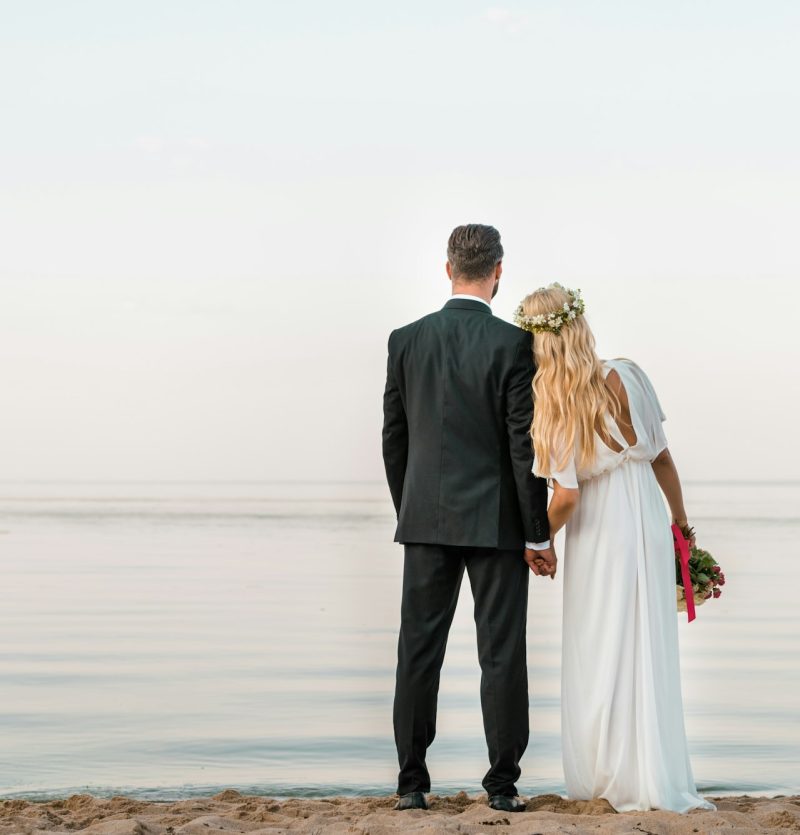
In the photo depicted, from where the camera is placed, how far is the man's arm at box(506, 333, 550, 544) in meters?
4.28

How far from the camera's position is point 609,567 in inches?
173

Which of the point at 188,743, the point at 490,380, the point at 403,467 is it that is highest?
the point at 490,380

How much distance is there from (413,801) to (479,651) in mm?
551

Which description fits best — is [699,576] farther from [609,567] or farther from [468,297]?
[468,297]

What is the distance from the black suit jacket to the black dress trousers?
0.10 metres

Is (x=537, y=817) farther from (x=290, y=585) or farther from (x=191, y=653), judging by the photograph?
(x=290, y=585)

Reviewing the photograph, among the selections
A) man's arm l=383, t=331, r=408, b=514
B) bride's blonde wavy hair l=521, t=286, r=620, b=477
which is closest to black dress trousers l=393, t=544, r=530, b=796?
man's arm l=383, t=331, r=408, b=514

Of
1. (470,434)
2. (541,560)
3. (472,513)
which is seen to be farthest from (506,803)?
(470,434)

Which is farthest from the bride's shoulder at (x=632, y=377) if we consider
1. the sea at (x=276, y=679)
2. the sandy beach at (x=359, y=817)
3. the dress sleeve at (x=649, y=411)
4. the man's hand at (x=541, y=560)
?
the sea at (x=276, y=679)

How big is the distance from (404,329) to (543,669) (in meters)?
3.69

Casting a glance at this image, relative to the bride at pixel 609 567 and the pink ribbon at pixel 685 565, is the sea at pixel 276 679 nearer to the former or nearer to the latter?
the bride at pixel 609 567

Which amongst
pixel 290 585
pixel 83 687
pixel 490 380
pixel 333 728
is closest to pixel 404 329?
pixel 490 380

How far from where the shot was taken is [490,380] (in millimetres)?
4332

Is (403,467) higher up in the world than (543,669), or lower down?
higher up
